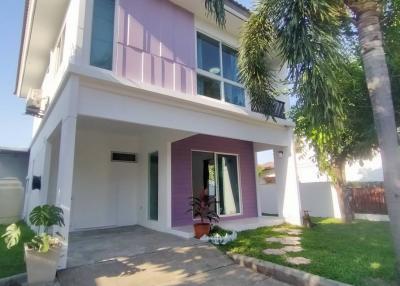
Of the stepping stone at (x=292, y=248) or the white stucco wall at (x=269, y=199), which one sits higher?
the white stucco wall at (x=269, y=199)

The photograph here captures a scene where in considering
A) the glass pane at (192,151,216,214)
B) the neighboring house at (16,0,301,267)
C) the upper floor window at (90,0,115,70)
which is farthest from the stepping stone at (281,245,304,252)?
the upper floor window at (90,0,115,70)

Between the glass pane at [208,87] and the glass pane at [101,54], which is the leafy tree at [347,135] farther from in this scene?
the glass pane at [101,54]

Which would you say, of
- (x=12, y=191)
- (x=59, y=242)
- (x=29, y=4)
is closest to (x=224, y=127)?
(x=59, y=242)

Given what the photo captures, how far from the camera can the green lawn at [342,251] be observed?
4355 millimetres

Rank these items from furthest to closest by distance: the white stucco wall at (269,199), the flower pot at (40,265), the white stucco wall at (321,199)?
the white stucco wall at (269,199) → the white stucco wall at (321,199) → the flower pot at (40,265)

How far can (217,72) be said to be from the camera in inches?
337

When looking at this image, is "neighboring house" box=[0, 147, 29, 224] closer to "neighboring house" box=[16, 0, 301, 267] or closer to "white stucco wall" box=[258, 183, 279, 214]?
"neighboring house" box=[16, 0, 301, 267]

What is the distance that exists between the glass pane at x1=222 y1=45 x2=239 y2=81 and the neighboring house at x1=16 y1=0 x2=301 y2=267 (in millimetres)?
42

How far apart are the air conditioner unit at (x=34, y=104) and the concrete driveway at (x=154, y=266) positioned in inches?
197

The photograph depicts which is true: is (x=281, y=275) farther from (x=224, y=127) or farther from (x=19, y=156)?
(x=19, y=156)

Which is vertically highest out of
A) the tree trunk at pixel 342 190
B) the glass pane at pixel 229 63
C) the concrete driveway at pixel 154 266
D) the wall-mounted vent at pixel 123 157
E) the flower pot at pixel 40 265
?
the glass pane at pixel 229 63

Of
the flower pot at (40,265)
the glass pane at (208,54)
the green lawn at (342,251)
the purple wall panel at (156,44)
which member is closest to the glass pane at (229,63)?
the glass pane at (208,54)

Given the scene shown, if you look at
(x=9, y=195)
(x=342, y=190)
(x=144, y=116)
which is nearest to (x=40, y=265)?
(x=144, y=116)

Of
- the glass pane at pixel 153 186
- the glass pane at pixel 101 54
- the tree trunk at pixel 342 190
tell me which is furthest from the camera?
the tree trunk at pixel 342 190
